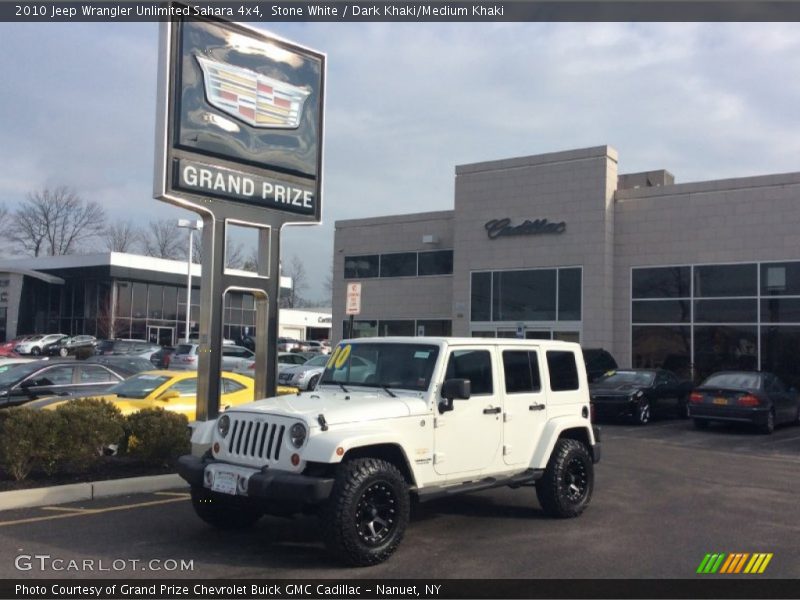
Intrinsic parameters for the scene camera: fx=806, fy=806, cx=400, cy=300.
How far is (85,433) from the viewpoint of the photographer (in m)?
9.27

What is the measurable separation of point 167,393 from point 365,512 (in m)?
6.80

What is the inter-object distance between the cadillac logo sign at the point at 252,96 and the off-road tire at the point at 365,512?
6.29 metres

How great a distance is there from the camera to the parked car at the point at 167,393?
475 inches

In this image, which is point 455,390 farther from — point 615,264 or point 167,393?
point 615,264

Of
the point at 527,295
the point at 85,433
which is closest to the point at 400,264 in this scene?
the point at 527,295

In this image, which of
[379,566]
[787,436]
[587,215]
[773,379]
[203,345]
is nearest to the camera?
[379,566]

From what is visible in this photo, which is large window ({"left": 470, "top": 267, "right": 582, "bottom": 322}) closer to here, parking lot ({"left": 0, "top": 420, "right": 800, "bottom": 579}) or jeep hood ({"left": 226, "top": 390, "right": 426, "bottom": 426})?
parking lot ({"left": 0, "top": 420, "right": 800, "bottom": 579})

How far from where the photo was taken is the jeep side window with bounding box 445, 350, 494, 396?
7566 millimetres

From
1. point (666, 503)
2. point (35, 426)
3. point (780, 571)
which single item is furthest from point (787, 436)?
point (35, 426)

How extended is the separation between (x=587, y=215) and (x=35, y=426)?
21939mm

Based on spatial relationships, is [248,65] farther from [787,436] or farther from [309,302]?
[309,302]

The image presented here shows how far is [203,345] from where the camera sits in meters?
10.6

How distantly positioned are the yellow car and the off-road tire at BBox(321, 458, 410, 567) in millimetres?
5525

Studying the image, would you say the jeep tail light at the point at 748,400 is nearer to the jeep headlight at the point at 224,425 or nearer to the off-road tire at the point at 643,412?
the off-road tire at the point at 643,412
